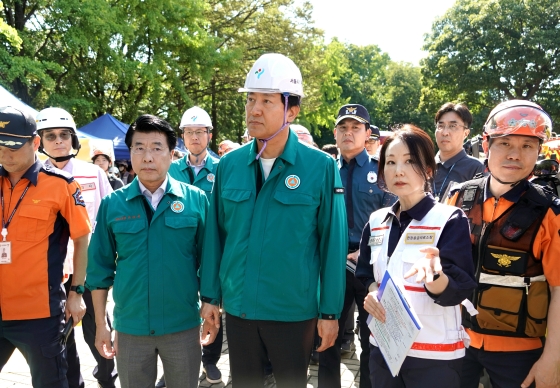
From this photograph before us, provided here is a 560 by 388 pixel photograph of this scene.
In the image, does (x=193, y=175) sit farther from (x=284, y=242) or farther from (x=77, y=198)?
(x=284, y=242)

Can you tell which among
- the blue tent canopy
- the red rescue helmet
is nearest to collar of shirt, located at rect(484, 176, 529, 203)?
the red rescue helmet

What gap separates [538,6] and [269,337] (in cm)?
3417

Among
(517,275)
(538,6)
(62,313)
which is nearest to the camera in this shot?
(517,275)

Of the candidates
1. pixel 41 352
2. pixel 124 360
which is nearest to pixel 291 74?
pixel 124 360

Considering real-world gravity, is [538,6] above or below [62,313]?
above

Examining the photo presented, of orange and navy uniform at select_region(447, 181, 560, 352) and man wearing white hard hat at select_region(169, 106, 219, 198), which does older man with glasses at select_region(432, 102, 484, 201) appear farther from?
man wearing white hard hat at select_region(169, 106, 219, 198)

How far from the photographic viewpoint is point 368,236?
8.65 feet

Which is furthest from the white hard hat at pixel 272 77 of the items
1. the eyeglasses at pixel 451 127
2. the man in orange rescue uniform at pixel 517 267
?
the eyeglasses at pixel 451 127

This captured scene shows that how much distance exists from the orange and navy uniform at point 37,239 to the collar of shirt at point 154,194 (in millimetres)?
521

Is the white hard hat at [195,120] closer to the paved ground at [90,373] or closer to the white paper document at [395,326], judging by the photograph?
the paved ground at [90,373]

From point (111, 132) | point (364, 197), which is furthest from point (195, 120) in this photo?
point (111, 132)

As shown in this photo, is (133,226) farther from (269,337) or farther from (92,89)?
(92,89)

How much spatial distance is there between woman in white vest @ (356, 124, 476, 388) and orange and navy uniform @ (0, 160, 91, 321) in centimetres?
200

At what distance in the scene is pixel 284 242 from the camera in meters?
2.55
